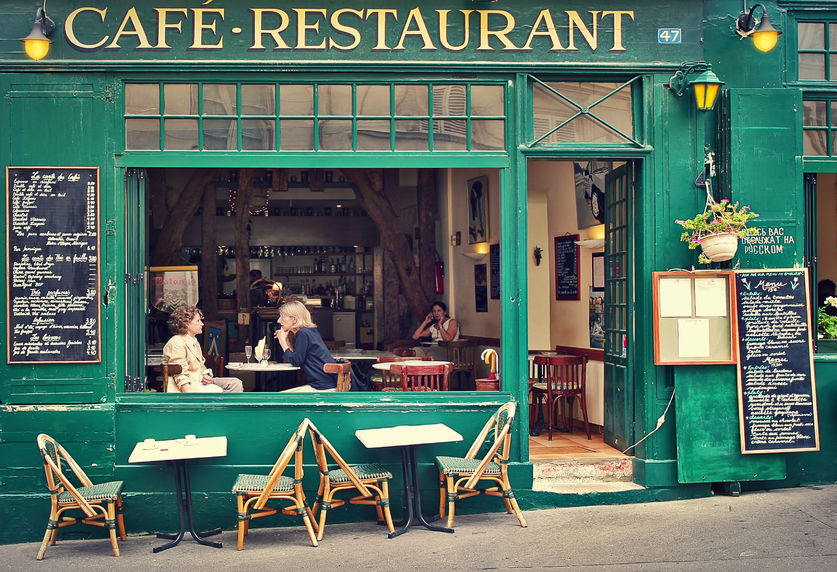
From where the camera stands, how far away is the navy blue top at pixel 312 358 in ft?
25.3

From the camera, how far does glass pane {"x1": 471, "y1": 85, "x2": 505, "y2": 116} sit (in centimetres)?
700

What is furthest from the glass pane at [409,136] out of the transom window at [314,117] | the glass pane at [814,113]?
the glass pane at [814,113]

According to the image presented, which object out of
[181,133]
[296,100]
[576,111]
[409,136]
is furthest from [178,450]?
[576,111]

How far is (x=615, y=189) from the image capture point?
25.4 feet

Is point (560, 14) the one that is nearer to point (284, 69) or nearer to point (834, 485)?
point (284, 69)

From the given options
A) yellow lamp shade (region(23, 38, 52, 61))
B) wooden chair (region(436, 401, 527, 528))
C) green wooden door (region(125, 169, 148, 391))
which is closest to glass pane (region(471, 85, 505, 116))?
wooden chair (region(436, 401, 527, 528))

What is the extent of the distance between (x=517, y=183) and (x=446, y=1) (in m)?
1.57

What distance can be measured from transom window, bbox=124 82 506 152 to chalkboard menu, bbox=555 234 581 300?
11.0ft

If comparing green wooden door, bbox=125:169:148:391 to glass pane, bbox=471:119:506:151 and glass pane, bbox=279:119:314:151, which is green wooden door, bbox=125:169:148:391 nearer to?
glass pane, bbox=279:119:314:151

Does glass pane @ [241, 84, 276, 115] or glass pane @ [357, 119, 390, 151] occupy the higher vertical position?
glass pane @ [241, 84, 276, 115]

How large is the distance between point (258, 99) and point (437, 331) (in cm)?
517

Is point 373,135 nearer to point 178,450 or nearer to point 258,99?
point 258,99

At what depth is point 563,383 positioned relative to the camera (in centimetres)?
894

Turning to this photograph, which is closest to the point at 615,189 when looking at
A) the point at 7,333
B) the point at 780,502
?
the point at 780,502
